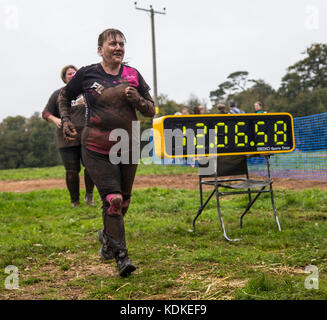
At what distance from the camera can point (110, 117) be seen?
4004 millimetres

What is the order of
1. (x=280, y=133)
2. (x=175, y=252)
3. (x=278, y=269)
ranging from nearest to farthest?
(x=278, y=269), (x=175, y=252), (x=280, y=133)

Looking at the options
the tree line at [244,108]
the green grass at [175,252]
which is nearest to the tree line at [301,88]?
the tree line at [244,108]

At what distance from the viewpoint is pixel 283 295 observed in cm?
311

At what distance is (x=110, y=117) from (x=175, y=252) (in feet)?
5.74

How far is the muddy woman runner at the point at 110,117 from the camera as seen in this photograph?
3932 mm

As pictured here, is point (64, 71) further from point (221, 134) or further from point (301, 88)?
point (301, 88)

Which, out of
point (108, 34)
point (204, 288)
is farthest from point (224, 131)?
point (204, 288)

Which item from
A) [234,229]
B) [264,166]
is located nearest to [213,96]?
[264,166]

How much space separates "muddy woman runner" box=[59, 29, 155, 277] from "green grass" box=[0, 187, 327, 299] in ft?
1.48

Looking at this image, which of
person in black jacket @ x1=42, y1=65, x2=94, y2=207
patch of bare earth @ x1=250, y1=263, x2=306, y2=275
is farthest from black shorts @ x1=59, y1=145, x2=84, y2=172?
patch of bare earth @ x1=250, y1=263, x2=306, y2=275

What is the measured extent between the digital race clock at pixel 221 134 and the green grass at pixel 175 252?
1118 millimetres

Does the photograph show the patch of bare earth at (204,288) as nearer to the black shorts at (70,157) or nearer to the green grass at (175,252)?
the green grass at (175,252)

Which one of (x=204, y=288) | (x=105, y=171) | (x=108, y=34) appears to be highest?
(x=108, y=34)

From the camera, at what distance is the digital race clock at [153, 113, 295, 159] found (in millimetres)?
4668
